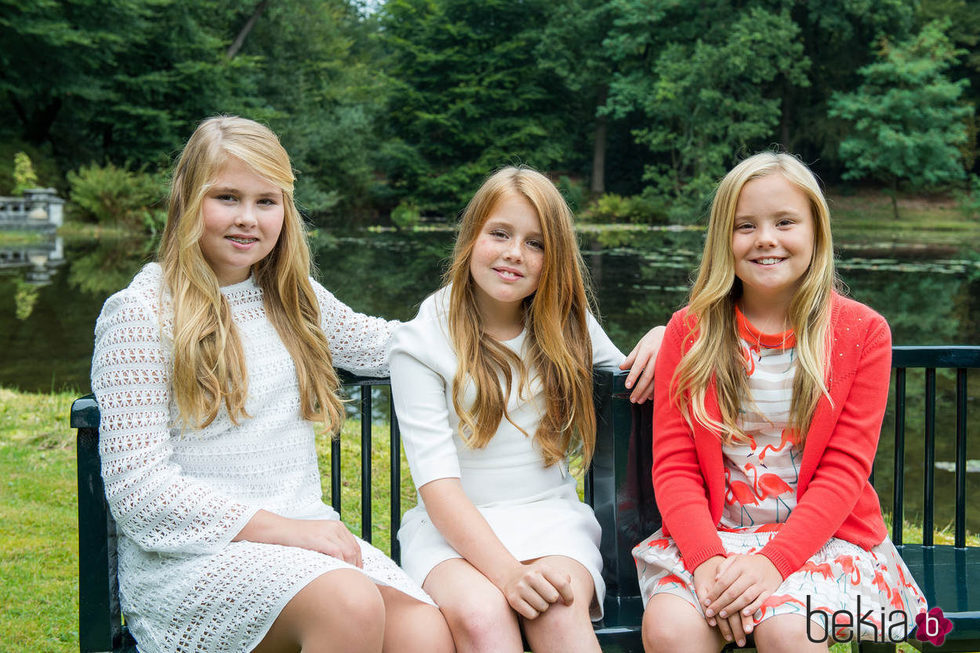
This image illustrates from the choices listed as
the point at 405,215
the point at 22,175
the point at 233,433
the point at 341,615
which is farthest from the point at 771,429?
the point at 405,215

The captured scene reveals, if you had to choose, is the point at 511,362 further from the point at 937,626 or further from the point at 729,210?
the point at 937,626

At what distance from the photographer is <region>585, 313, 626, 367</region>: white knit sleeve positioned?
2211 millimetres

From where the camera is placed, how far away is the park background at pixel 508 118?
16344 mm

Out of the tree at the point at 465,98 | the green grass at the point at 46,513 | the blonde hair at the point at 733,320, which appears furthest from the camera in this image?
the tree at the point at 465,98

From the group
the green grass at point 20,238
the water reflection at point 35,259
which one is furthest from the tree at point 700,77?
the green grass at point 20,238

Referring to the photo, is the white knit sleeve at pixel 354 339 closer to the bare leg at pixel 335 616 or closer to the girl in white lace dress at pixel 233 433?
the girl in white lace dress at pixel 233 433

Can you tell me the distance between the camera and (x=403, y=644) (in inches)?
68.4

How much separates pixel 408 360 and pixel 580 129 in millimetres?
29367

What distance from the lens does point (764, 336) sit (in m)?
2.05

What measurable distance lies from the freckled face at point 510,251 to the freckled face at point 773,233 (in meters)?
0.47

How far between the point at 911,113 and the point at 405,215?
47.8 ft

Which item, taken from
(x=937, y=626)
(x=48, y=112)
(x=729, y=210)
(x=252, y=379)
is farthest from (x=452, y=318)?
(x=48, y=112)

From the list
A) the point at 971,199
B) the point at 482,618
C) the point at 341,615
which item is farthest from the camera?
the point at 971,199
